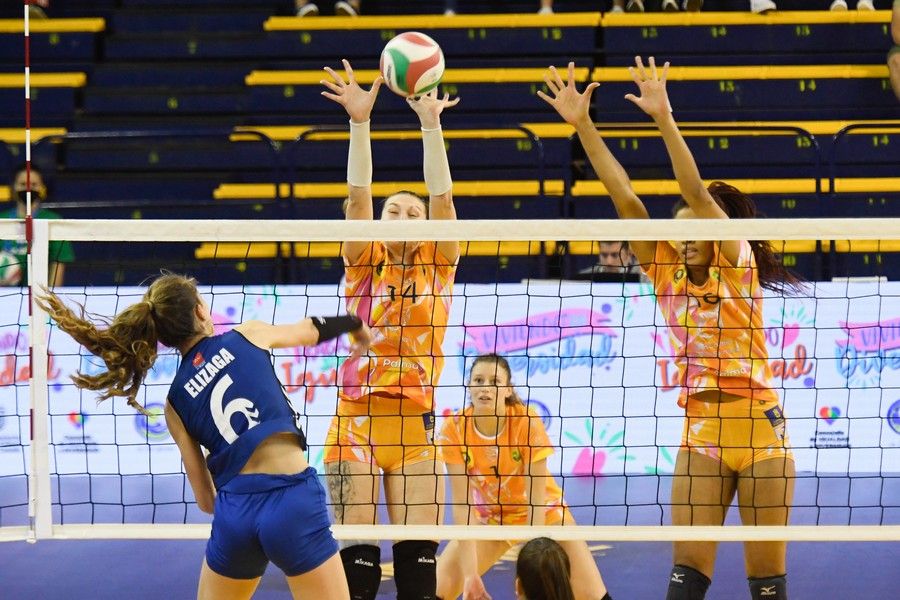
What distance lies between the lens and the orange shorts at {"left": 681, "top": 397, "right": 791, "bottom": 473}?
4742 millimetres

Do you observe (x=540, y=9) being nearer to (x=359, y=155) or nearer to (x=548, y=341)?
(x=548, y=341)

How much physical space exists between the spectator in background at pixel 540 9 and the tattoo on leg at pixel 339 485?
8.51 metres

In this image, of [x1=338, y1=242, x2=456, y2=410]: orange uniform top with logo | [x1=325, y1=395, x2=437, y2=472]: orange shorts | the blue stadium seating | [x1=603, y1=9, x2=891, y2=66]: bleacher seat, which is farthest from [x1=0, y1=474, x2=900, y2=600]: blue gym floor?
[x1=603, y1=9, x2=891, y2=66]: bleacher seat

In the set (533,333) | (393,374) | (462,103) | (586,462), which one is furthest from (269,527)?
(462,103)

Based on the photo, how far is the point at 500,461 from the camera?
5754 mm

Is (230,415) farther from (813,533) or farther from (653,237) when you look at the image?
(813,533)

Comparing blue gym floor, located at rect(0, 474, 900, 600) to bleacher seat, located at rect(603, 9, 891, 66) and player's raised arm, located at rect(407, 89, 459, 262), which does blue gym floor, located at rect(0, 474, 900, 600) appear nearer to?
player's raised arm, located at rect(407, 89, 459, 262)

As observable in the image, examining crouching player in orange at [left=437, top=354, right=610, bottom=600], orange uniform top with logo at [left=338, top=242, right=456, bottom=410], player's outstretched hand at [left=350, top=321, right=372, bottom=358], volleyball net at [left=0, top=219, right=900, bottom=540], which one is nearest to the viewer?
player's outstretched hand at [left=350, top=321, right=372, bottom=358]

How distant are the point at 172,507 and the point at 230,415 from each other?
3928mm

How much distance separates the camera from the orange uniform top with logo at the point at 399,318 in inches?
197

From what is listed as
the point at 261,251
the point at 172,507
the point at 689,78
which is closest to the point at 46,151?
the point at 261,251

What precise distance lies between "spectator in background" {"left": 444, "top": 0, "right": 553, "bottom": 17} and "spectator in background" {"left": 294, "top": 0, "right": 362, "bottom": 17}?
0.97 meters

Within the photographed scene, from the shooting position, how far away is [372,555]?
484 centimetres

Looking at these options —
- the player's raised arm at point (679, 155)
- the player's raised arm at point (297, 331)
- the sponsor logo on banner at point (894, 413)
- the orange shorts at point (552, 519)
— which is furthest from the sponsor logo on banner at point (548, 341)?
the player's raised arm at point (297, 331)
